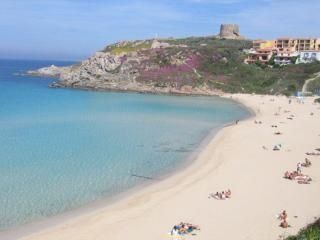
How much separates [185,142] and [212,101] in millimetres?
29252

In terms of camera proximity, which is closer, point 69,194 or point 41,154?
point 69,194

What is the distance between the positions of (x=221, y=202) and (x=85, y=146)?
13047 mm

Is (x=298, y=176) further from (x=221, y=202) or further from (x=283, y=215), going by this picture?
(x=283, y=215)

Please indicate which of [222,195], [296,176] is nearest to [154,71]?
[296,176]

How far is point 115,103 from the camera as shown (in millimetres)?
54219

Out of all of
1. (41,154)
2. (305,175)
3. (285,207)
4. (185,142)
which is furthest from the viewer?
(185,142)

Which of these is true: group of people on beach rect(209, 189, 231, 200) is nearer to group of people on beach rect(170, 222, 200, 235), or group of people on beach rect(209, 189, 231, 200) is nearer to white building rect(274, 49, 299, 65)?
group of people on beach rect(170, 222, 200, 235)

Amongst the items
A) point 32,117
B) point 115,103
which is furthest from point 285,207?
point 115,103

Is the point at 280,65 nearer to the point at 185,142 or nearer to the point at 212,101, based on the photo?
the point at 212,101

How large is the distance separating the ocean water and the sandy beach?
5.22 feet

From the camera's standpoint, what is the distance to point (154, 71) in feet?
241

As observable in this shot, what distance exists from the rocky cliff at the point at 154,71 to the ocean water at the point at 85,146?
1493 cm

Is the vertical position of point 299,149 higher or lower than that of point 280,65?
lower

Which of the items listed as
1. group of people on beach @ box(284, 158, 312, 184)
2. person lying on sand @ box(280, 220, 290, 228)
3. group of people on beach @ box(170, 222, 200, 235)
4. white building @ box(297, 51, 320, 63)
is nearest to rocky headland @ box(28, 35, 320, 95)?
white building @ box(297, 51, 320, 63)
